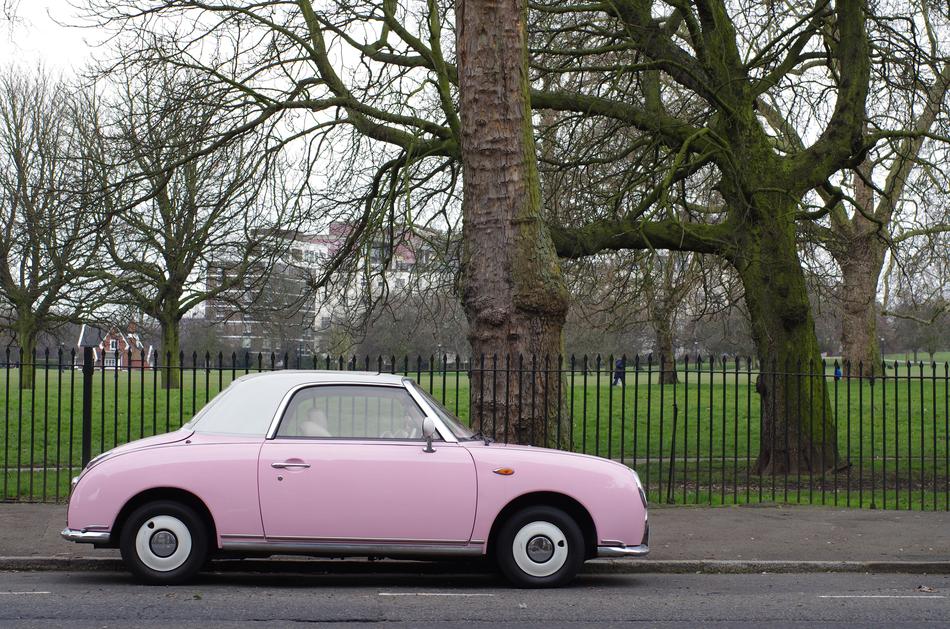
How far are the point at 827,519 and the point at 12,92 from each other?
3217 cm

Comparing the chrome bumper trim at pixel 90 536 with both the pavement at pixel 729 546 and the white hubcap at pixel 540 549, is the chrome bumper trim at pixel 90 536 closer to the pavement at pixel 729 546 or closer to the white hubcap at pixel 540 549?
the pavement at pixel 729 546

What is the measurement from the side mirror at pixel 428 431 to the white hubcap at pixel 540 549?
876mm

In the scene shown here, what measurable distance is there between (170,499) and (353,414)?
141cm

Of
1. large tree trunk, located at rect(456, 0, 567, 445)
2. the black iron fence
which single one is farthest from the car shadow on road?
large tree trunk, located at rect(456, 0, 567, 445)

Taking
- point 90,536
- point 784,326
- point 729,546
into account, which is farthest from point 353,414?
point 784,326

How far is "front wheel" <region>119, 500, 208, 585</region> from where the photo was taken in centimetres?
795

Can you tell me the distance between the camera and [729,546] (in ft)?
33.0

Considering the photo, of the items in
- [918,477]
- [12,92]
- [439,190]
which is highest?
[12,92]

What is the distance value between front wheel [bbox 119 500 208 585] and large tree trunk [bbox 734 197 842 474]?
33.2 feet

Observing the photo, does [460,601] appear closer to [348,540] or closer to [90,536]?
[348,540]

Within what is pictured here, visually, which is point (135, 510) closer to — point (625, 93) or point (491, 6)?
point (491, 6)

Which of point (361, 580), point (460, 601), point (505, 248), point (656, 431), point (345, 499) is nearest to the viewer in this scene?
point (460, 601)

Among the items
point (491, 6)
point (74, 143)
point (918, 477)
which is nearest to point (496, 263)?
point (491, 6)

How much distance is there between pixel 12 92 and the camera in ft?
120
